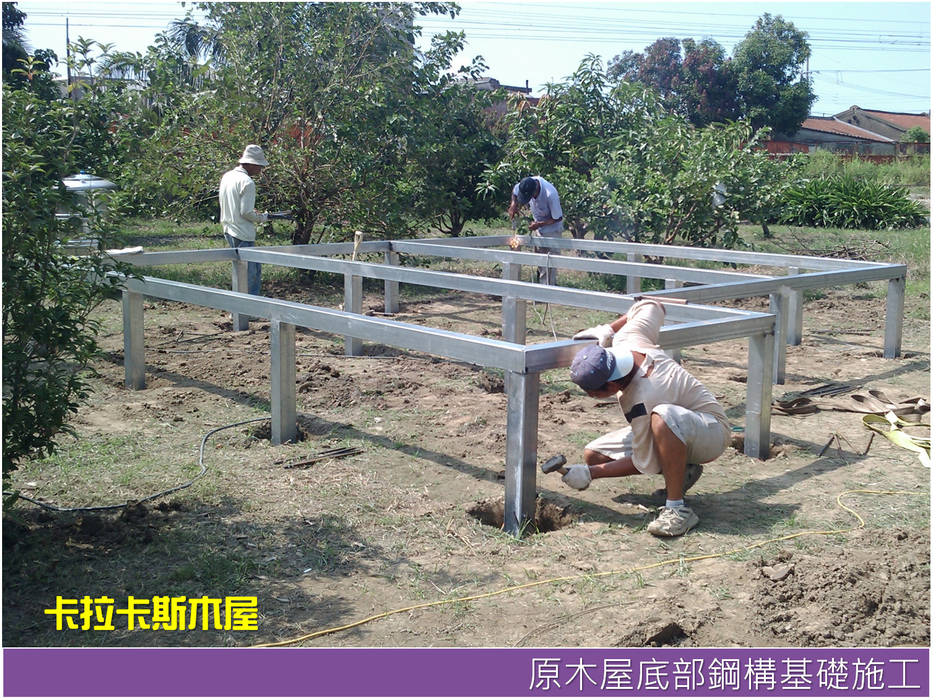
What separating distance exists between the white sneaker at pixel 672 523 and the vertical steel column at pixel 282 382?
2.57 meters

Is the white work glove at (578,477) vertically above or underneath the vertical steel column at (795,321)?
underneath

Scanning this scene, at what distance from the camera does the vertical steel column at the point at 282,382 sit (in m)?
5.99

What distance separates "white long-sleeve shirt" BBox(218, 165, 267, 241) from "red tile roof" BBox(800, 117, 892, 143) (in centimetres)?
5737

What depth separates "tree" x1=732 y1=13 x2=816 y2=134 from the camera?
49.4 metres

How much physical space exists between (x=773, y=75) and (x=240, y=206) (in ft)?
152

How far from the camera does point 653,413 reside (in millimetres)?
4660

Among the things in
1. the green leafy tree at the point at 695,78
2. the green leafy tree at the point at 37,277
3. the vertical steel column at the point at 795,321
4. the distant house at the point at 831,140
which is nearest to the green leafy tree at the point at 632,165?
the vertical steel column at the point at 795,321

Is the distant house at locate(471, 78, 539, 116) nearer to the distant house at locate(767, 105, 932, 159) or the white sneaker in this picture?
the white sneaker

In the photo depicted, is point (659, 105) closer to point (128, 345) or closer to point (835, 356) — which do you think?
point (835, 356)

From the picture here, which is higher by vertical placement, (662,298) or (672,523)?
(662,298)

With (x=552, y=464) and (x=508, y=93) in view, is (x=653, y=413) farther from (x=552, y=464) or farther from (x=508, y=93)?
(x=508, y=93)

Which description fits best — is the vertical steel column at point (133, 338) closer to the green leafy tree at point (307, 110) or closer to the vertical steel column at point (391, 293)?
the vertical steel column at point (391, 293)

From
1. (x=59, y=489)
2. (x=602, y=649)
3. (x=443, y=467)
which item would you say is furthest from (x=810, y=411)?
(x=59, y=489)

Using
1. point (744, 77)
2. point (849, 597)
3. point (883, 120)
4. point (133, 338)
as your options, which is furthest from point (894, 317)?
point (883, 120)
